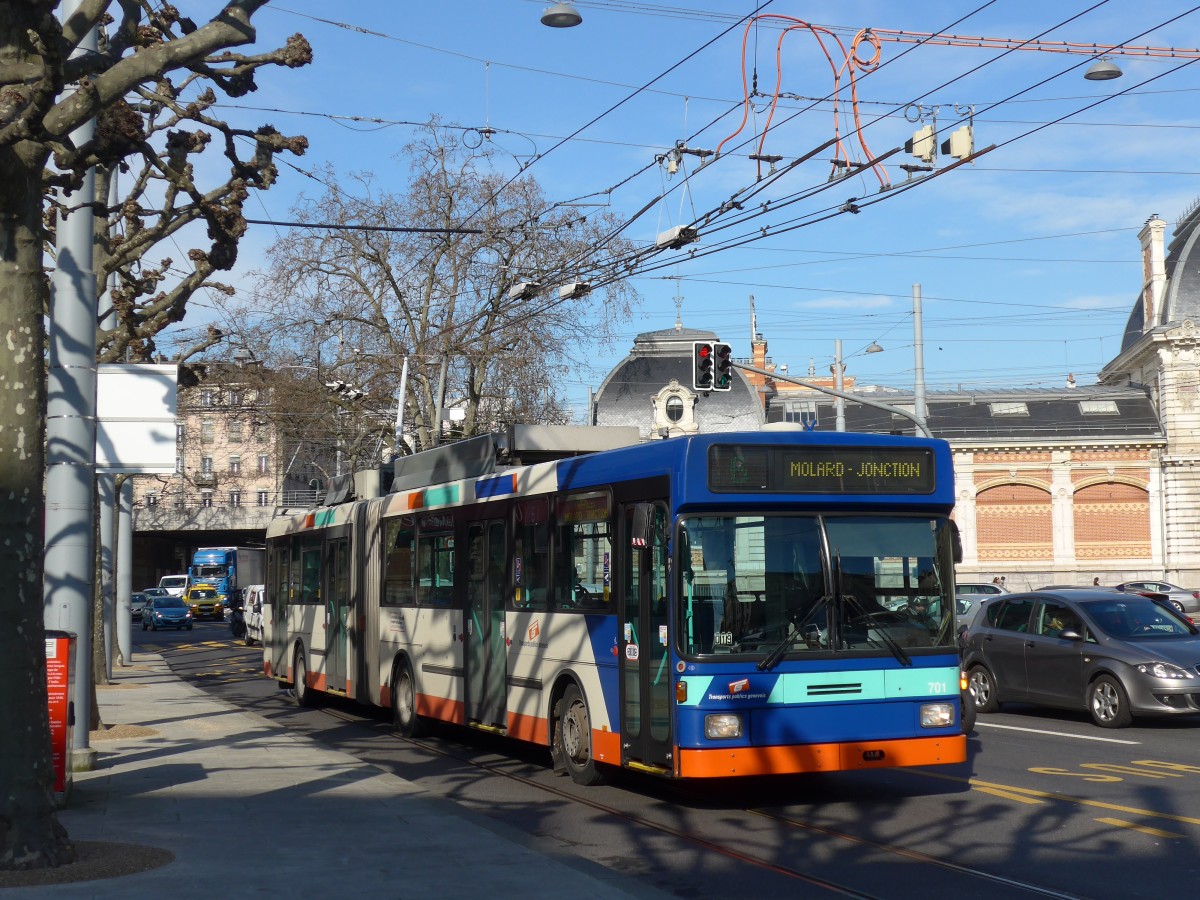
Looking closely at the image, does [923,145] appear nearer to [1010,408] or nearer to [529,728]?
[529,728]

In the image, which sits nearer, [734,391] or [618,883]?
[618,883]

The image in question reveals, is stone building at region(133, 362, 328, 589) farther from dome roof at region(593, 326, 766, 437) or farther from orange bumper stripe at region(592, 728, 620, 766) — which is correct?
orange bumper stripe at region(592, 728, 620, 766)

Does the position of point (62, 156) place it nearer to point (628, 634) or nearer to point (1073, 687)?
point (628, 634)

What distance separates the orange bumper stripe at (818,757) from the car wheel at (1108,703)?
19.7 ft

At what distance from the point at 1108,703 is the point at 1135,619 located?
49.7 inches

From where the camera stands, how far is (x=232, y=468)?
10044cm

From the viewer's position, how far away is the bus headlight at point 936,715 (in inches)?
431

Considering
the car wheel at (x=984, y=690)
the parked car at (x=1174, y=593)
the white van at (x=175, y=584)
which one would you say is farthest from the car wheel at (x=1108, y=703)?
the white van at (x=175, y=584)

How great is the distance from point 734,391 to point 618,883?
5707 cm

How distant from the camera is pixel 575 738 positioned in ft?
40.8

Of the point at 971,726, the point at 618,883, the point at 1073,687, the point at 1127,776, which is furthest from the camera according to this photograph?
the point at 1073,687

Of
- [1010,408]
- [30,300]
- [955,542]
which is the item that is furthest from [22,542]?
[1010,408]

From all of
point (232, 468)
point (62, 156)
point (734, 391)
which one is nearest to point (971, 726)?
point (62, 156)

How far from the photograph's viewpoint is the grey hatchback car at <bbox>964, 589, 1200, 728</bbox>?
16.0 metres
